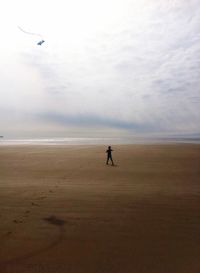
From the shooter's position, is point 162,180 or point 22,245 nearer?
point 22,245

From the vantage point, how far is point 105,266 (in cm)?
562

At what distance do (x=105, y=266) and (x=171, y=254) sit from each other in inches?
58.5

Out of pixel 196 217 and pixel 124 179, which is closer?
pixel 196 217

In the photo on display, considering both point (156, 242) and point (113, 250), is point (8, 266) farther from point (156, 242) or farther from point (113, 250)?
point (156, 242)

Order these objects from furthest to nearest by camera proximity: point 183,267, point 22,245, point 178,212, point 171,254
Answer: point 178,212 < point 22,245 < point 171,254 < point 183,267

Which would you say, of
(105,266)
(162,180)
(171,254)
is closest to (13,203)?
(105,266)

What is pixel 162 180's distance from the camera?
14898 mm

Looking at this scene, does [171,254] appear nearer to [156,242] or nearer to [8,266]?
[156,242]

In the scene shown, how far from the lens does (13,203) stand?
1003 cm

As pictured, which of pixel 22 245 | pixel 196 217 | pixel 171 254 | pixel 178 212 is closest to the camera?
pixel 171 254

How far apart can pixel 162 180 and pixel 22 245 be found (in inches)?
385

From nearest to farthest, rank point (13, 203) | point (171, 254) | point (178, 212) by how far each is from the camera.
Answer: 1. point (171, 254)
2. point (178, 212)
3. point (13, 203)

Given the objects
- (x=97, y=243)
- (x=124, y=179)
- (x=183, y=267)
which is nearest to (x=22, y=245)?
(x=97, y=243)

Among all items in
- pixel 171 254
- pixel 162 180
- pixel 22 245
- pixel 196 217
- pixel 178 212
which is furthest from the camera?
pixel 162 180
